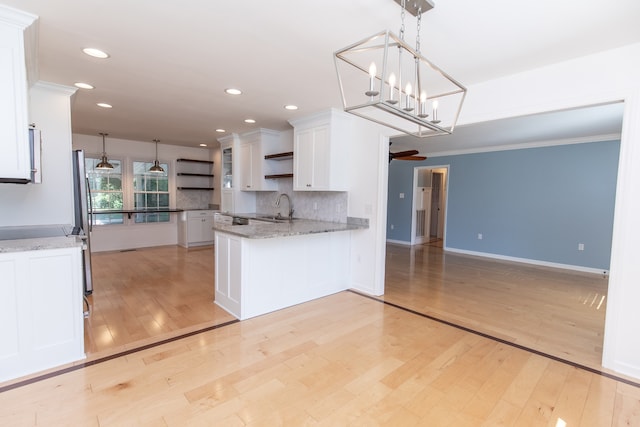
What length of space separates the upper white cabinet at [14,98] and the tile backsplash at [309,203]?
3.21m

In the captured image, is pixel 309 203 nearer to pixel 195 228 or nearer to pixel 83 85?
pixel 83 85

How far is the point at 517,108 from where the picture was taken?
274 cm

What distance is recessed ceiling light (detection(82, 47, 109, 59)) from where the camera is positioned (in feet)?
7.97

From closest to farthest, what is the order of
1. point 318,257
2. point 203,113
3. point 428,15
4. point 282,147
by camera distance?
point 428,15, point 318,257, point 203,113, point 282,147

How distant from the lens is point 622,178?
2277 mm

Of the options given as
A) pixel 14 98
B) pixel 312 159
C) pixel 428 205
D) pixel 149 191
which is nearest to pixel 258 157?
pixel 312 159

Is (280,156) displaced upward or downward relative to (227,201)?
upward

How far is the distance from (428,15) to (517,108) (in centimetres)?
140

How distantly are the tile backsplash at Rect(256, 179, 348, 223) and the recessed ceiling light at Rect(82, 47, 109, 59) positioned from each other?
293 cm

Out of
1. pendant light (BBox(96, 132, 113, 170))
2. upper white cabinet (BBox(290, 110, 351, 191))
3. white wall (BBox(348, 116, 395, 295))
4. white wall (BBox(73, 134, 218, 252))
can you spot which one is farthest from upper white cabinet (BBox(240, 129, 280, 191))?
pendant light (BBox(96, 132, 113, 170))

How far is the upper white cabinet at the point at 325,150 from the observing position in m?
4.07

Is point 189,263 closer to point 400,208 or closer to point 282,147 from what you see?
point 282,147

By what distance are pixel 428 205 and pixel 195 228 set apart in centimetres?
617

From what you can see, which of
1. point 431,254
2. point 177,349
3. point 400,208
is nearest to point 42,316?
point 177,349
